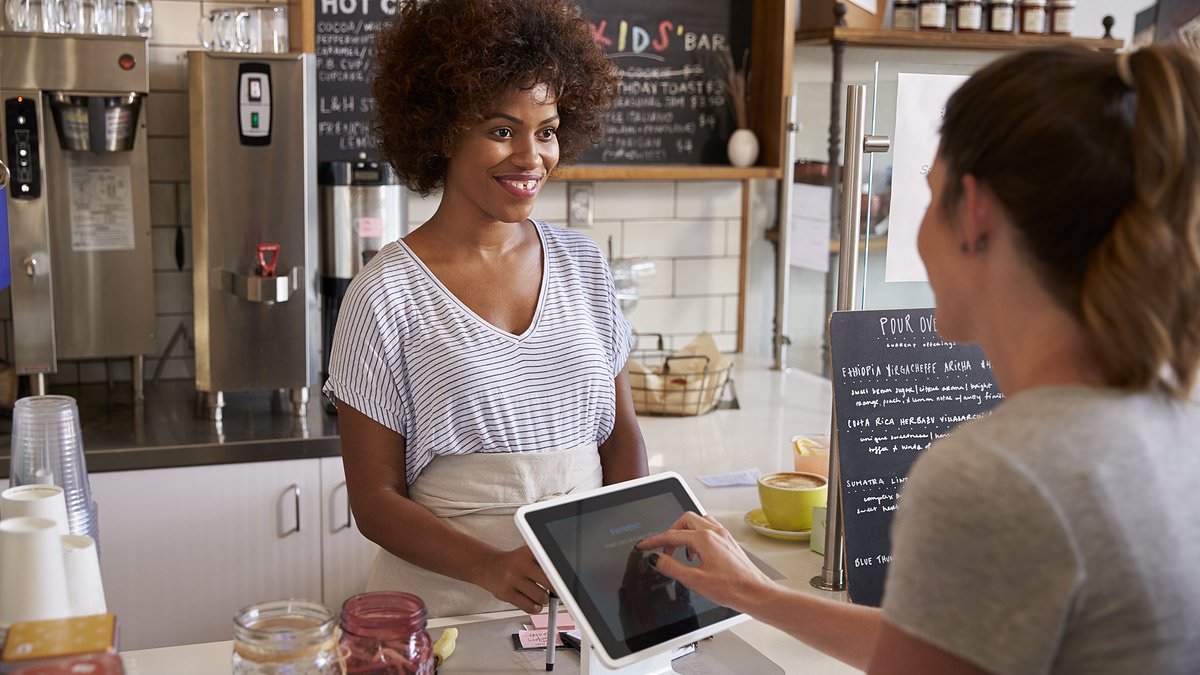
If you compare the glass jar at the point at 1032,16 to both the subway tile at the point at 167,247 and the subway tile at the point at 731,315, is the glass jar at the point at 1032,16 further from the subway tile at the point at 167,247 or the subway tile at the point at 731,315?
the subway tile at the point at 167,247

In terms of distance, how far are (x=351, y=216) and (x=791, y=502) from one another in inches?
52.0

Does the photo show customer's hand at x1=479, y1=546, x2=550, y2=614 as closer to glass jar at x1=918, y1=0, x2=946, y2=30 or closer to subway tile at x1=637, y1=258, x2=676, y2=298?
subway tile at x1=637, y1=258, x2=676, y2=298

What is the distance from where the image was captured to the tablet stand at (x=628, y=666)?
127 centimetres

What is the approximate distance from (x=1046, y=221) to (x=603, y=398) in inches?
39.3

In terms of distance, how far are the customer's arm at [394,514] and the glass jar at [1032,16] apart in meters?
2.55

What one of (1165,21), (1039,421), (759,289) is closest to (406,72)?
(1039,421)

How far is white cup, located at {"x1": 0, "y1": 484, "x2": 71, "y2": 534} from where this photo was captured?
1.10 meters

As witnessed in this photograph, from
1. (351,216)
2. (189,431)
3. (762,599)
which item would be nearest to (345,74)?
(351,216)

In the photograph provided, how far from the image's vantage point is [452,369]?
1612 mm

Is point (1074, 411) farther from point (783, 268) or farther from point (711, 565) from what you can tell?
point (783, 268)

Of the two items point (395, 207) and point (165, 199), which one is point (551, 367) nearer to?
point (395, 207)

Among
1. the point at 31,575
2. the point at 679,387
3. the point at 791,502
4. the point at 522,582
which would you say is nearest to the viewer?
the point at 31,575

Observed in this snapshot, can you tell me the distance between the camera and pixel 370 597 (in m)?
1.20

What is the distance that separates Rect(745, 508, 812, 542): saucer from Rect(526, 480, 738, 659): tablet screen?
2.20 ft
